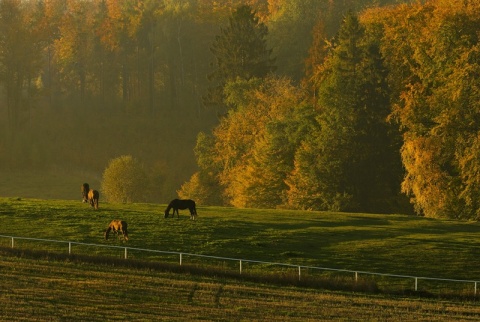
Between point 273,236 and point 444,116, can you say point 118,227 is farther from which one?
point 444,116

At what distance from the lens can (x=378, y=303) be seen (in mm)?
47031

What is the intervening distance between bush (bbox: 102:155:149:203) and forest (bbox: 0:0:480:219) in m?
2.82

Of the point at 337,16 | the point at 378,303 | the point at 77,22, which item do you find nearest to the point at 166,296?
the point at 378,303

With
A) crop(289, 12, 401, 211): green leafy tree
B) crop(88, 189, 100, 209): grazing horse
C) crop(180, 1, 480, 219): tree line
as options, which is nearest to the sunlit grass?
crop(88, 189, 100, 209): grazing horse

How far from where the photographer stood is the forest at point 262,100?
3533 inches


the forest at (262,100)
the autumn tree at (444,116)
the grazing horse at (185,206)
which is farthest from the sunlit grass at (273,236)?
the forest at (262,100)

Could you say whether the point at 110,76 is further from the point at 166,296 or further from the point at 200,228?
the point at 166,296

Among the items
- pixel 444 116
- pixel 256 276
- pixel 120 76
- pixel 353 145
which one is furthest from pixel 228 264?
pixel 120 76

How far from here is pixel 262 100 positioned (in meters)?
119

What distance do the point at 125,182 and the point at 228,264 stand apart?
70925mm

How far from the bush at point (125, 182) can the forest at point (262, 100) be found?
2.82 metres

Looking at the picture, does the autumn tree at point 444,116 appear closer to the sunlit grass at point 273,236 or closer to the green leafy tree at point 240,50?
the sunlit grass at point 273,236

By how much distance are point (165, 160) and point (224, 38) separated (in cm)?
2165

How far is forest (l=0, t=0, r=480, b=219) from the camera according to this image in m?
89.8
